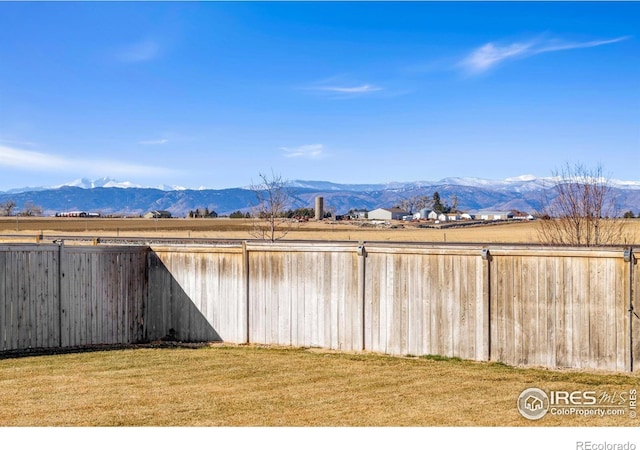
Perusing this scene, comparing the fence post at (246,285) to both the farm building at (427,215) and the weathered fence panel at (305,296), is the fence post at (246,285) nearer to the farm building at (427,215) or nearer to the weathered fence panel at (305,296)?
the weathered fence panel at (305,296)

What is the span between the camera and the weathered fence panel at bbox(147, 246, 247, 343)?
1422 centimetres

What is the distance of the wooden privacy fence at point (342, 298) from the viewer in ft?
37.5

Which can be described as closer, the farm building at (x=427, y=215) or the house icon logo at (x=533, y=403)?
the house icon logo at (x=533, y=403)

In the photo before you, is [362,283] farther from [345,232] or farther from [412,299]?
[345,232]

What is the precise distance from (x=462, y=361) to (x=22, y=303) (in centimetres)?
798

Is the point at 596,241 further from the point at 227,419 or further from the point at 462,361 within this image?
the point at 227,419

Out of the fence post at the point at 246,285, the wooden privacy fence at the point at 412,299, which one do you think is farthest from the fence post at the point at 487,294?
the fence post at the point at 246,285

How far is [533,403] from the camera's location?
8.89 metres

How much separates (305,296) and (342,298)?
740 mm

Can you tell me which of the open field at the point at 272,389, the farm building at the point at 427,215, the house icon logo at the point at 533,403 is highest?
the farm building at the point at 427,215

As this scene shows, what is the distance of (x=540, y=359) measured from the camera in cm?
1170

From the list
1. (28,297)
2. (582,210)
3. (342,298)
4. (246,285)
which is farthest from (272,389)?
(582,210)

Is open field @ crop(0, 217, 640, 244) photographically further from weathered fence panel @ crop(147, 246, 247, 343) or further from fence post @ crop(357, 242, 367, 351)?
fence post @ crop(357, 242, 367, 351)

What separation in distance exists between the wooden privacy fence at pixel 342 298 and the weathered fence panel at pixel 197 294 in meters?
0.02
